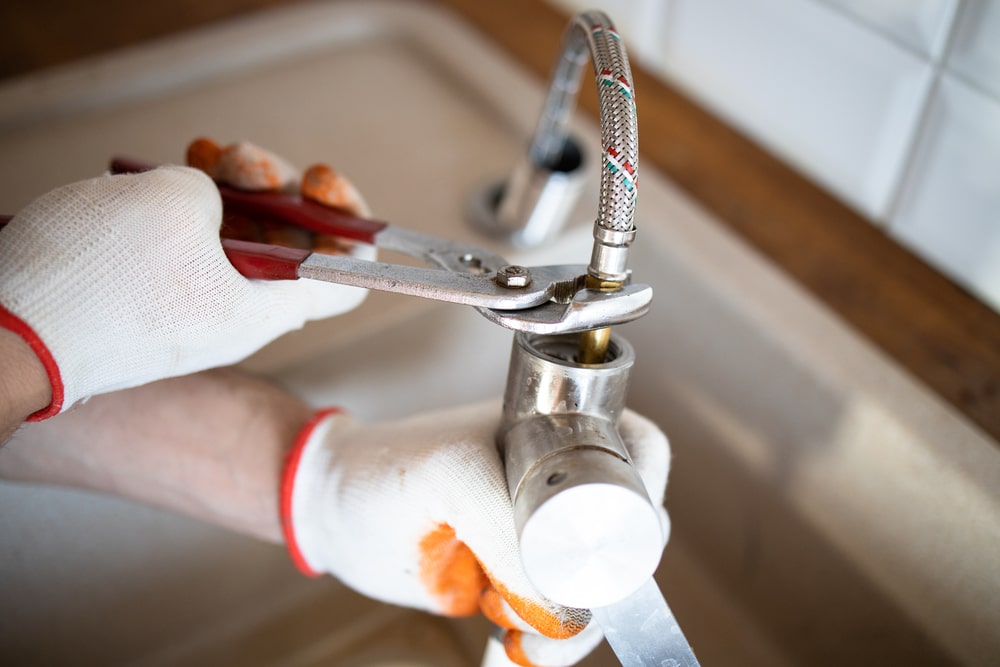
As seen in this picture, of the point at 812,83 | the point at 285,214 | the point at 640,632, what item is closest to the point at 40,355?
the point at 285,214

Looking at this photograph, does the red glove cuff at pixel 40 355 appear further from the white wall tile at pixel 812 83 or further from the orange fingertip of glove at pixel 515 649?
the white wall tile at pixel 812 83

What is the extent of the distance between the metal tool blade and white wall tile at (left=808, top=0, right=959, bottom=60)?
0.33m

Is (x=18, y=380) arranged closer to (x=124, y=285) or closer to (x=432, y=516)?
(x=124, y=285)

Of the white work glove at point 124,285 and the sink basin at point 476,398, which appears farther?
the sink basin at point 476,398

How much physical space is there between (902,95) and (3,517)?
0.53 m

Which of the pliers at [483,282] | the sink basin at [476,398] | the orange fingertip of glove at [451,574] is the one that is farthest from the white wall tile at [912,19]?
the orange fingertip of glove at [451,574]

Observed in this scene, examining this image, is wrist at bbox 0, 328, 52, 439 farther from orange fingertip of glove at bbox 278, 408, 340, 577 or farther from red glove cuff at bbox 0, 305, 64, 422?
orange fingertip of glove at bbox 278, 408, 340, 577

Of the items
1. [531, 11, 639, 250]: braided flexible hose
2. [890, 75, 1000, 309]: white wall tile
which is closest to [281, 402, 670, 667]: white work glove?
[531, 11, 639, 250]: braided flexible hose

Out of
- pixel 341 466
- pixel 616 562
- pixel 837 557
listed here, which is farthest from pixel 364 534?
pixel 837 557

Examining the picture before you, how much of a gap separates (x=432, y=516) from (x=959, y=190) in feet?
1.11

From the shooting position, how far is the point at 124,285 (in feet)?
1.11

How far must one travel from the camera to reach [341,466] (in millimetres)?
427

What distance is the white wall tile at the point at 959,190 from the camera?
0.46 metres

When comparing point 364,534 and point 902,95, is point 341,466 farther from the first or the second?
point 902,95
